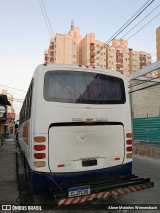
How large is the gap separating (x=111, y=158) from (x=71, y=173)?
108 centimetres

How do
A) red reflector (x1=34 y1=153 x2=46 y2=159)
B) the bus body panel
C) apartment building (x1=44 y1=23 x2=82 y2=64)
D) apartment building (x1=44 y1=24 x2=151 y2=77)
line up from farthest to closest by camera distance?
apartment building (x1=44 y1=24 x2=151 y2=77) → apartment building (x1=44 y1=23 x2=82 y2=64) → the bus body panel → red reflector (x1=34 y1=153 x2=46 y2=159)

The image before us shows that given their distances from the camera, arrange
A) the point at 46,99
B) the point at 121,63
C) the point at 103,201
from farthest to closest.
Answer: the point at 121,63
the point at 103,201
the point at 46,99

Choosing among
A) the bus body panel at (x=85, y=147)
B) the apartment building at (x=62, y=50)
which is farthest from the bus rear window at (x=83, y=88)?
the apartment building at (x=62, y=50)

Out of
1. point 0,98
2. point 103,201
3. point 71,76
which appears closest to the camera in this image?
point 71,76

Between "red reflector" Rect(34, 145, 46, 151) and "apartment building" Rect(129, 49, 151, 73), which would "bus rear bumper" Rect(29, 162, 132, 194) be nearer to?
"red reflector" Rect(34, 145, 46, 151)

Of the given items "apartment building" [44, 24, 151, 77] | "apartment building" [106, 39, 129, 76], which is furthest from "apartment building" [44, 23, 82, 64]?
"apartment building" [106, 39, 129, 76]

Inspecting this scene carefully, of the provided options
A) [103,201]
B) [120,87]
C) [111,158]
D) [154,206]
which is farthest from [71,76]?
[154,206]

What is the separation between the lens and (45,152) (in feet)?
15.6

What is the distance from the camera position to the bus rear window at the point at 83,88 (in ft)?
16.6

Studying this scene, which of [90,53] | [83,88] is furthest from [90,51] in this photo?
[83,88]

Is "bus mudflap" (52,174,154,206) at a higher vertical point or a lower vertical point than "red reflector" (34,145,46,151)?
lower

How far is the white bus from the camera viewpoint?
4766 mm

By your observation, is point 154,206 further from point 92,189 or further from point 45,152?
point 45,152

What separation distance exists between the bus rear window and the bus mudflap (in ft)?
5.82
